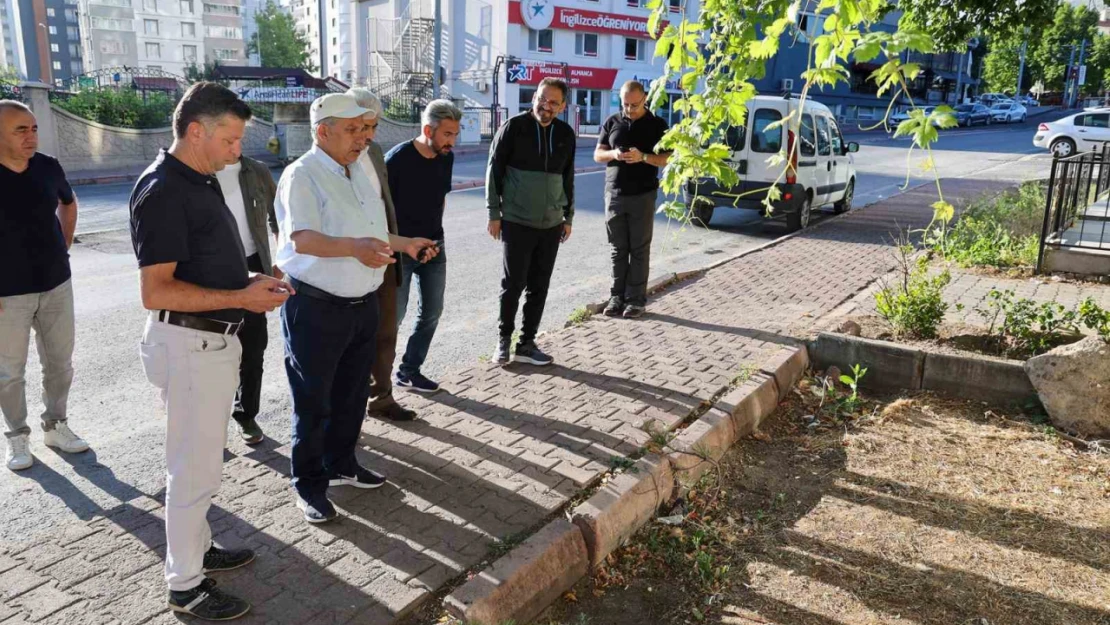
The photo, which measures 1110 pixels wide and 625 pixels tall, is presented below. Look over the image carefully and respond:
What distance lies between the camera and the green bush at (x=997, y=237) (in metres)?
9.44

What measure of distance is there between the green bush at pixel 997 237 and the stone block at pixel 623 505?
525cm

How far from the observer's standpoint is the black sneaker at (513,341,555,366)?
588cm

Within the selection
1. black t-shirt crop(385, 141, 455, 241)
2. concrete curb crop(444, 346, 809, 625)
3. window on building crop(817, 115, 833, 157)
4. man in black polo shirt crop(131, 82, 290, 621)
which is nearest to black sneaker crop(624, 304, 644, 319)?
concrete curb crop(444, 346, 809, 625)

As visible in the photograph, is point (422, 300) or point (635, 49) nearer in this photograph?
point (422, 300)

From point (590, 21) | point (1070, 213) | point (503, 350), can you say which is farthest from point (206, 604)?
point (590, 21)

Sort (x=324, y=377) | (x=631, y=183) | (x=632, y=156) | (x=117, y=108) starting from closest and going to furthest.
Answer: (x=324, y=377), (x=632, y=156), (x=631, y=183), (x=117, y=108)

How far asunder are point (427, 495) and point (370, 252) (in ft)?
4.24

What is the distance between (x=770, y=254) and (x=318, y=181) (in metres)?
8.09

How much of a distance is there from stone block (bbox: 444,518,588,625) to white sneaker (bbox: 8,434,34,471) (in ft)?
8.89

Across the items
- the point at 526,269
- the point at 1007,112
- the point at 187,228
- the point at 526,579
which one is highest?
the point at 1007,112

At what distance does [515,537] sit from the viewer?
140 inches

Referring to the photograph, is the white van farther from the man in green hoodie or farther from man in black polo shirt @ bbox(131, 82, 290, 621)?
man in black polo shirt @ bbox(131, 82, 290, 621)

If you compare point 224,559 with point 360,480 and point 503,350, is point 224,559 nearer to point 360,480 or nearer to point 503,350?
point 360,480

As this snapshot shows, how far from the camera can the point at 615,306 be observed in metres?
7.37
